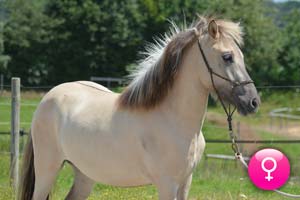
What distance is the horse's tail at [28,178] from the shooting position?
538 cm

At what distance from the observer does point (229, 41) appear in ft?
13.6

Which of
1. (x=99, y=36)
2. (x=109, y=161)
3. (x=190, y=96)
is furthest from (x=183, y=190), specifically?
(x=99, y=36)

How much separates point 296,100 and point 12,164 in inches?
889

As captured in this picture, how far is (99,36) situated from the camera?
36.9m

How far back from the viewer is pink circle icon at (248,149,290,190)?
4.65 m

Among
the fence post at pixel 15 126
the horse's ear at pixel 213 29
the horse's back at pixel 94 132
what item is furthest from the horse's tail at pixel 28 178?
the horse's ear at pixel 213 29

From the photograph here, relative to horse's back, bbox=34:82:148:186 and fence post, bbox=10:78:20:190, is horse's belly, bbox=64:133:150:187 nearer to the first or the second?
horse's back, bbox=34:82:148:186

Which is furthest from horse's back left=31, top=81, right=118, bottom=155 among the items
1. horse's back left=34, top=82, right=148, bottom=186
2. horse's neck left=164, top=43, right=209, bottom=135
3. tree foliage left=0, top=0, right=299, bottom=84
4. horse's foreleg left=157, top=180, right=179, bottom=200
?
tree foliage left=0, top=0, right=299, bottom=84

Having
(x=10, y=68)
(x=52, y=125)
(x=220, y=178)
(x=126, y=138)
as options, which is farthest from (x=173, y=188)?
(x=10, y=68)

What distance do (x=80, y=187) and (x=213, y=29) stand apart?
6.47ft

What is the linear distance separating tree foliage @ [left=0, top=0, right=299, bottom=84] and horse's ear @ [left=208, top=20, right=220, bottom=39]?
30.4 m

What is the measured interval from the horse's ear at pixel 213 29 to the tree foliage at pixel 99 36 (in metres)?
30.4

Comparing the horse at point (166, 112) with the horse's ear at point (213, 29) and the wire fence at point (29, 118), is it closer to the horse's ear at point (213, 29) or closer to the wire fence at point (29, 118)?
the horse's ear at point (213, 29)

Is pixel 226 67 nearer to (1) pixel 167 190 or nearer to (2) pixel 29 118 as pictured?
(1) pixel 167 190
